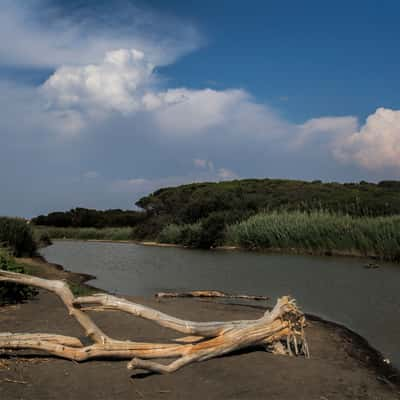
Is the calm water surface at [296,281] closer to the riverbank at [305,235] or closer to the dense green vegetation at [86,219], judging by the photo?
the riverbank at [305,235]

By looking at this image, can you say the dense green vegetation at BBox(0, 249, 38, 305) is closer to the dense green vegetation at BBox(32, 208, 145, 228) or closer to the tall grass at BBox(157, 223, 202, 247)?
the tall grass at BBox(157, 223, 202, 247)

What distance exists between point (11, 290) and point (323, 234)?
1665cm

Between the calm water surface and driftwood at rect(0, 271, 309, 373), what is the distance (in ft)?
5.78

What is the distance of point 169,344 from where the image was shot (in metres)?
5.86

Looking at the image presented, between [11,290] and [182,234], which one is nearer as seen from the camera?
[11,290]

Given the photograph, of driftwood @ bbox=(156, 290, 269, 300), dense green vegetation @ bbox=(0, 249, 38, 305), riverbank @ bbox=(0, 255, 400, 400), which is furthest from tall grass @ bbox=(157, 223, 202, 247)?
riverbank @ bbox=(0, 255, 400, 400)

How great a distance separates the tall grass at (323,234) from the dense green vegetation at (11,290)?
1411 centimetres

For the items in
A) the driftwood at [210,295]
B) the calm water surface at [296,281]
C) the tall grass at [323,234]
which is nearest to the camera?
the calm water surface at [296,281]

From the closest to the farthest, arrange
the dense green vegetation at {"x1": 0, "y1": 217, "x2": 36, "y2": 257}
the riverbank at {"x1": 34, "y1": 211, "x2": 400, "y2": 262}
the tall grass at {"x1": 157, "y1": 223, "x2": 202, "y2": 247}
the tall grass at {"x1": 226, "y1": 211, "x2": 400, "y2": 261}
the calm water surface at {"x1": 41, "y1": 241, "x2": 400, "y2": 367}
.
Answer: the calm water surface at {"x1": 41, "y1": 241, "x2": 400, "y2": 367}
the tall grass at {"x1": 226, "y1": 211, "x2": 400, "y2": 261}
the riverbank at {"x1": 34, "y1": 211, "x2": 400, "y2": 262}
the dense green vegetation at {"x1": 0, "y1": 217, "x2": 36, "y2": 257}
the tall grass at {"x1": 157, "y1": 223, "x2": 202, "y2": 247}

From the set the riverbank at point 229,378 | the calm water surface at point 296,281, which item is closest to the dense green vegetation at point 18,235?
the calm water surface at point 296,281

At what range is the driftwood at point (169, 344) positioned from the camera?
227 inches

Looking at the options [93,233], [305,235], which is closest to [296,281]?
[305,235]

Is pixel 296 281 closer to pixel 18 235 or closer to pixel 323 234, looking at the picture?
Result: pixel 323 234

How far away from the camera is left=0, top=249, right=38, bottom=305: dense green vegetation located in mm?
9734
